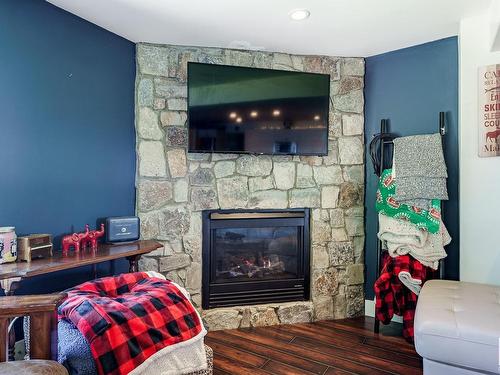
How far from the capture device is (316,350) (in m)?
2.25

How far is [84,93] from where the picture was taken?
222cm

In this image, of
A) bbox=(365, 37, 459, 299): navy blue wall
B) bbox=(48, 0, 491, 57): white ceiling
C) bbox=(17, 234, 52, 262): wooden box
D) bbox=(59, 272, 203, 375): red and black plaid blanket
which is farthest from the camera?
bbox=(365, 37, 459, 299): navy blue wall

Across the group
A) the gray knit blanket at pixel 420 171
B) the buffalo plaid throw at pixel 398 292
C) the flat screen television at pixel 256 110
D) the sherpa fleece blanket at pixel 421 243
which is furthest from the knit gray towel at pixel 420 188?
the flat screen television at pixel 256 110

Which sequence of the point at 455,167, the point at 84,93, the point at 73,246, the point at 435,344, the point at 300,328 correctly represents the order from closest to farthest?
the point at 435,344
the point at 73,246
the point at 84,93
the point at 455,167
the point at 300,328

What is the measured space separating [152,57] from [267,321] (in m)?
2.20

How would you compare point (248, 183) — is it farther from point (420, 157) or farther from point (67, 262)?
point (67, 262)

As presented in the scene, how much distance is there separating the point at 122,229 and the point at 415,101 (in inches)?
93.2

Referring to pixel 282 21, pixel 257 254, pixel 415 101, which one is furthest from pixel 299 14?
pixel 257 254

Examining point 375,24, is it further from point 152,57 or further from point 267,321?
point 267,321

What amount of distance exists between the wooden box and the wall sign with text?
270cm

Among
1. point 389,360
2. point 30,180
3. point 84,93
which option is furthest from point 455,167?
point 30,180

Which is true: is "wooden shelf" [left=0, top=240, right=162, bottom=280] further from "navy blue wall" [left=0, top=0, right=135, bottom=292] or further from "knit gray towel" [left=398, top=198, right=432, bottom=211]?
"knit gray towel" [left=398, top=198, right=432, bottom=211]

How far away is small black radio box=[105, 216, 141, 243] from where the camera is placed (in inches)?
87.8

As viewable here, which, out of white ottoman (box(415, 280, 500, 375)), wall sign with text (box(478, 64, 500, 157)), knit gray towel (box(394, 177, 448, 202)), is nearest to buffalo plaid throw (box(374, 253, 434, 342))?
knit gray towel (box(394, 177, 448, 202))
